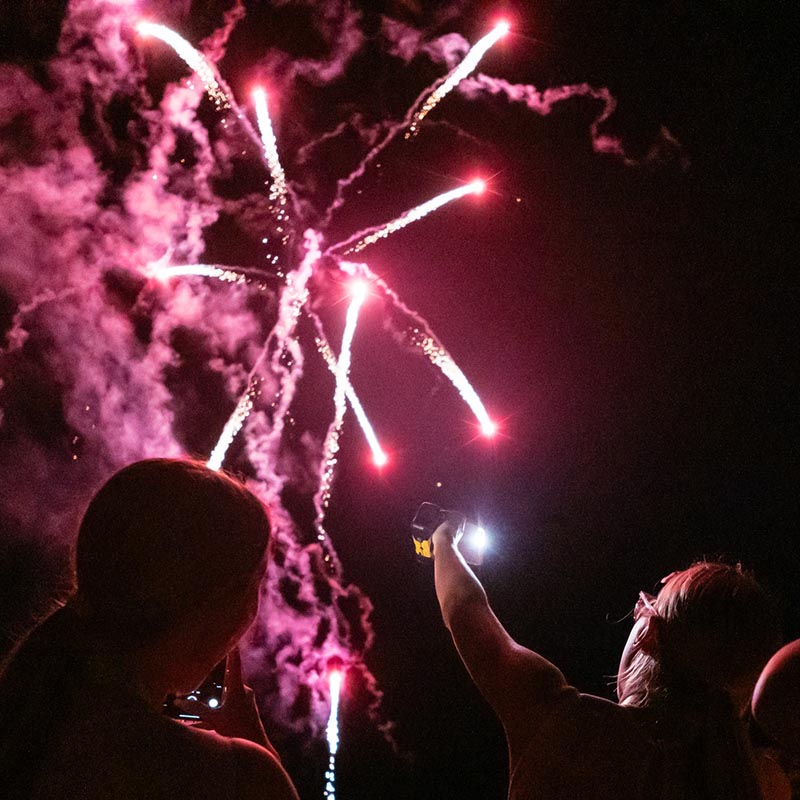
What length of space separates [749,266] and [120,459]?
185 inches

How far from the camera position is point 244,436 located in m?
5.91

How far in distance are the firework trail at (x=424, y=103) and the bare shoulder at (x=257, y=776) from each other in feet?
16.9

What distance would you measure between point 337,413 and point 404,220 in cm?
163

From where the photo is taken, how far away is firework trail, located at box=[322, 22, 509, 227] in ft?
17.6

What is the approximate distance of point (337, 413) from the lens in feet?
20.2

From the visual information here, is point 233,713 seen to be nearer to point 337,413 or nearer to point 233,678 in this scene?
point 233,678

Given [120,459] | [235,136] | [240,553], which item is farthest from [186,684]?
[235,136]

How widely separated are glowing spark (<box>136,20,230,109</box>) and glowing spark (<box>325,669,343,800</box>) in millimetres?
4344

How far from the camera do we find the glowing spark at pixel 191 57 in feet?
17.0

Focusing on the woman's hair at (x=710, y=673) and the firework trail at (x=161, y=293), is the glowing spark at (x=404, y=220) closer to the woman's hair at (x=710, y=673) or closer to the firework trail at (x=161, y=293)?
the firework trail at (x=161, y=293)

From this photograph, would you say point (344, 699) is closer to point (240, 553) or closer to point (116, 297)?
point (116, 297)

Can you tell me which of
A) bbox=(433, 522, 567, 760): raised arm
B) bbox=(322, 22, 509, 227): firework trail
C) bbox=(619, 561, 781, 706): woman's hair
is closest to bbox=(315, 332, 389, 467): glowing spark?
bbox=(322, 22, 509, 227): firework trail

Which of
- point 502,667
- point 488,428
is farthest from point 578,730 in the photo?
point 488,428

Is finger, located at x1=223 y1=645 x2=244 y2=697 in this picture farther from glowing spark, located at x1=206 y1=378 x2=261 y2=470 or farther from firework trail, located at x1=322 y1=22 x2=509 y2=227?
firework trail, located at x1=322 y1=22 x2=509 y2=227
